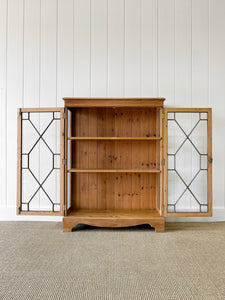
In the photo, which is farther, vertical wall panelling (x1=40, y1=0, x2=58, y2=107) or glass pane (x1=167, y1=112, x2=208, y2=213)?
vertical wall panelling (x1=40, y1=0, x2=58, y2=107)

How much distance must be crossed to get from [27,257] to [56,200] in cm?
83

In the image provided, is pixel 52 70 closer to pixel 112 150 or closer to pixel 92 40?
pixel 92 40

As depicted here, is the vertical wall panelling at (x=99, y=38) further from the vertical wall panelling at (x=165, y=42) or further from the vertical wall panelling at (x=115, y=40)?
the vertical wall panelling at (x=165, y=42)

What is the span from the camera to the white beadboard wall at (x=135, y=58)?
2.39 meters

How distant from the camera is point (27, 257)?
5.10 ft

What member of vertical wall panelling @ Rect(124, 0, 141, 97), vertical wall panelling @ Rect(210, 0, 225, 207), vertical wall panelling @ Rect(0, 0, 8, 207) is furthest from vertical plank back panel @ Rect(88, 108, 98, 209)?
vertical wall panelling @ Rect(210, 0, 225, 207)

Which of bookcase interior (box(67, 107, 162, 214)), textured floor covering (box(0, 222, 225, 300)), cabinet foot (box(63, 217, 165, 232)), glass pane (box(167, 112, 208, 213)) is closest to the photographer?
textured floor covering (box(0, 222, 225, 300))

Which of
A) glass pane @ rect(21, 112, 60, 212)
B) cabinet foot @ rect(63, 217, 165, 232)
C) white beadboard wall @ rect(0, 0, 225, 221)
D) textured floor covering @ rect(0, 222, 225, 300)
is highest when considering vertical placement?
white beadboard wall @ rect(0, 0, 225, 221)

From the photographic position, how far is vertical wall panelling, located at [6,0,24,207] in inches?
95.3

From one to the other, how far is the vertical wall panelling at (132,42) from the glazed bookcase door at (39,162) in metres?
0.84

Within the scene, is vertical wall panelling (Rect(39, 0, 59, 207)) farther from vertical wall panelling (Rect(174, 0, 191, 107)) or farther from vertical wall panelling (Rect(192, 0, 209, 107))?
vertical wall panelling (Rect(192, 0, 209, 107))

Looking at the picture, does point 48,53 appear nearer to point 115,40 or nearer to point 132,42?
point 115,40

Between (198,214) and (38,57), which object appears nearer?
(198,214)

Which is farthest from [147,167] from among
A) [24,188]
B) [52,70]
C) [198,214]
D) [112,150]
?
[52,70]
